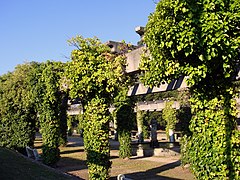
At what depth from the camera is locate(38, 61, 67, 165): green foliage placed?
617 inches

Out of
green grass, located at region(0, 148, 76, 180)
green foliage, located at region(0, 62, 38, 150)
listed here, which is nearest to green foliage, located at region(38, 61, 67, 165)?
green grass, located at region(0, 148, 76, 180)

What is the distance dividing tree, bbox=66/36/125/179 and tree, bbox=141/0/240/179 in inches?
157

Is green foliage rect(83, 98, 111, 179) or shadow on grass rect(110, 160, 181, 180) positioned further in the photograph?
shadow on grass rect(110, 160, 181, 180)

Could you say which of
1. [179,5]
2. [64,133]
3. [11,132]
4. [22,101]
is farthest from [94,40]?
[64,133]

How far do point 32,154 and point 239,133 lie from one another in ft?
47.3

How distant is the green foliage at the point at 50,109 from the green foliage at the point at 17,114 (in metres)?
2.80

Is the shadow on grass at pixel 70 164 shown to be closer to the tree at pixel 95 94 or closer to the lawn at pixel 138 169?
the lawn at pixel 138 169

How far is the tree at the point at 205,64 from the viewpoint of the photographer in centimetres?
568

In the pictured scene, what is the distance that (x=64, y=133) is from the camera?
24922 millimetres

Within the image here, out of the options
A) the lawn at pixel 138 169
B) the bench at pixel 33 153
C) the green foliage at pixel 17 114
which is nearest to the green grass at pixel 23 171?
the lawn at pixel 138 169

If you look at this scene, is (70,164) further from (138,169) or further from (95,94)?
(95,94)

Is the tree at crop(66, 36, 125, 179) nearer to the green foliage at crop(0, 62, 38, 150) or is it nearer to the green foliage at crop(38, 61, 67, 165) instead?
the green foliage at crop(38, 61, 67, 165)

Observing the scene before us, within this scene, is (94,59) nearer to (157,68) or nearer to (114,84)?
(114,84)

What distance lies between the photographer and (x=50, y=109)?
16.0 meters
